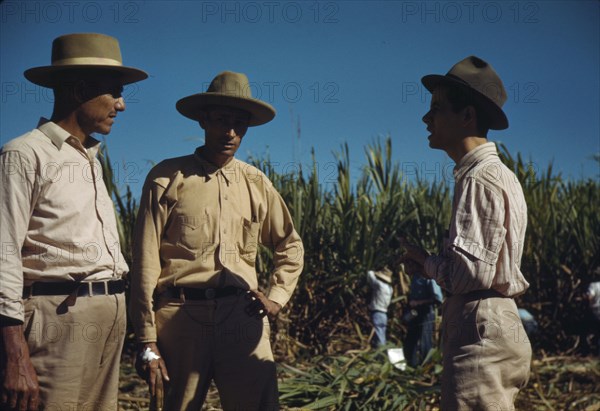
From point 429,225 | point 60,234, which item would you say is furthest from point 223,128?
point 429,225

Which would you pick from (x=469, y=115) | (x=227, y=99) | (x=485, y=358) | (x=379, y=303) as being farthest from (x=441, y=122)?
(x=379, y=303)

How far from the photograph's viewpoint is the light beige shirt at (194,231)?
3205 millimetres

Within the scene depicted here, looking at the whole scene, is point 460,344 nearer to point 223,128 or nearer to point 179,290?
point 179,290

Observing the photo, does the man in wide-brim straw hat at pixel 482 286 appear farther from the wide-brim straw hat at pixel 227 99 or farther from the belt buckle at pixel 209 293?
the wide-brim straw hat at pixel 227 99

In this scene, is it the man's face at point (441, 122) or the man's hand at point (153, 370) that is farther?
the man's hand at point (153, 370)

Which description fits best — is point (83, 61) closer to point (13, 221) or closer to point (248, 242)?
point (13, 221)

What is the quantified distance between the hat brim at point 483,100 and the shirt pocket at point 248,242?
1055 mm

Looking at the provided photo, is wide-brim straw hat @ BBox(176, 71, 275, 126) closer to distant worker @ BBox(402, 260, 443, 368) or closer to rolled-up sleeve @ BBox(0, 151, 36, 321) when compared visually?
rolled-up sleeve @ BBox(0, 151, 36, 321)

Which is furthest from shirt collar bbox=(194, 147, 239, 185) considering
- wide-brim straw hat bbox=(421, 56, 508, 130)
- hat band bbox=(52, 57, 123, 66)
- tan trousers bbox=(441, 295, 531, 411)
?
tan trousers bbox=(441, 295, 531, 411)

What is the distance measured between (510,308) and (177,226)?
1.49 meters

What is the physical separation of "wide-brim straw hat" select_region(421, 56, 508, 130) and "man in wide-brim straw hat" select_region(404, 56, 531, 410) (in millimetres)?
195

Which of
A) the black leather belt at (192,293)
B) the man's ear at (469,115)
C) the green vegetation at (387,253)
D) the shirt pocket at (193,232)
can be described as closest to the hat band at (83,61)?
the shirt pocket at (193,232)

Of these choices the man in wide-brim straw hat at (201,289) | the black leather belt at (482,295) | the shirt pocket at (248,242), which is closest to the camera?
the black leather belt at (482,295)

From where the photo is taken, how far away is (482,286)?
8.79 ft
